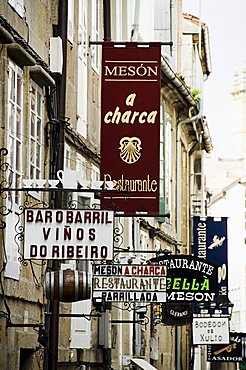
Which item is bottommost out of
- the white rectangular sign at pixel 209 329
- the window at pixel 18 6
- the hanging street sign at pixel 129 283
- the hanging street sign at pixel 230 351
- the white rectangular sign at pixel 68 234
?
Result: the hanging street sign at pixel 230 351

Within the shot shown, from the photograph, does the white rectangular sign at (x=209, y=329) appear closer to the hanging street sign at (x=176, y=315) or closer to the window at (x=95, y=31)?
the hanging street sign at (x=176, y=315)

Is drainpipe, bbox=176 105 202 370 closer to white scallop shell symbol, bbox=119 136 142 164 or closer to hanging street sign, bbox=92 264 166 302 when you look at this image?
white scallop shell symbol, bbox=119 136 142 164

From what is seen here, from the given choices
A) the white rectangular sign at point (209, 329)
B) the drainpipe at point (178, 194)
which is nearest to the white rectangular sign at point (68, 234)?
the white rectangular sign at point (209, 329)

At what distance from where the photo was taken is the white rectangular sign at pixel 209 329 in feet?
96.4

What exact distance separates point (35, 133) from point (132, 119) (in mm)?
1315

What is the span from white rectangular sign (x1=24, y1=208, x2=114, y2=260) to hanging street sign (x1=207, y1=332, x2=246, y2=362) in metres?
22.8

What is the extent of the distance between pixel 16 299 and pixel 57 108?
311 cm

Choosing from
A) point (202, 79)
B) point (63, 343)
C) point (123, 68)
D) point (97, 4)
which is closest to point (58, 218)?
point (123, 68)

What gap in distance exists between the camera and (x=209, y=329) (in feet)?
97.2

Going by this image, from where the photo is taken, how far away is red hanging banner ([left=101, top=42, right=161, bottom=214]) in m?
18.8

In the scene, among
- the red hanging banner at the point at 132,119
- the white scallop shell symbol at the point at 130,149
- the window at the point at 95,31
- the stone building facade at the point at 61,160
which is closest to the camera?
the stone building facade at the point at 61,160

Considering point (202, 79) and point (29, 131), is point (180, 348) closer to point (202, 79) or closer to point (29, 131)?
point (202, 79)

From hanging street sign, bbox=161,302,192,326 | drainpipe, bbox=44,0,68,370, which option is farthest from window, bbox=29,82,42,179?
hanging street sign, bbox=161,302,192,326

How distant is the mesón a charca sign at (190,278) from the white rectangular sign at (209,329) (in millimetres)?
6868
